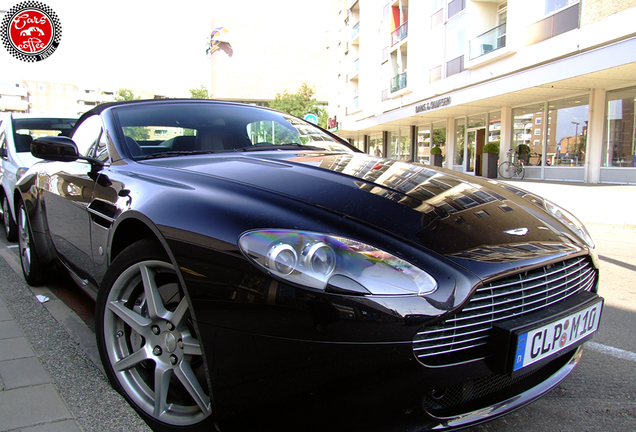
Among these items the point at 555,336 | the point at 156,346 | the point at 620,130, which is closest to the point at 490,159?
the point at 620,130

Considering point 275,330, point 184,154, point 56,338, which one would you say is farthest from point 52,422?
point 184,154

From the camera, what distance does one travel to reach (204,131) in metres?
2.79

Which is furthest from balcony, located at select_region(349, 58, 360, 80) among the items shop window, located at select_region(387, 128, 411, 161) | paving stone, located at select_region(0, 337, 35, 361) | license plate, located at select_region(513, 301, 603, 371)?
license plate, located at select_region(513, 301, 603, 371)

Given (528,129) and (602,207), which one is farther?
(528,129)

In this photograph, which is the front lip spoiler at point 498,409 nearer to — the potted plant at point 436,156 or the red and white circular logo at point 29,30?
the red and white circular logo at point 29,30

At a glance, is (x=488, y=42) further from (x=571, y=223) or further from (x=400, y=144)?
(x=571, y=223)

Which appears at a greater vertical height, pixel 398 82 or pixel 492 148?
pixel 398 82

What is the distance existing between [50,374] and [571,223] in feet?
8.19

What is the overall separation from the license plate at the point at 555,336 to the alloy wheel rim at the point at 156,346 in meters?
1.02

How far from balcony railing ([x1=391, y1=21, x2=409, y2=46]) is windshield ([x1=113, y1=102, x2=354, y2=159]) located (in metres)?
25.0

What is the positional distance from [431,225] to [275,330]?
2.27 ft

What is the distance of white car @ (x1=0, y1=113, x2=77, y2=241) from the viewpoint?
504cm

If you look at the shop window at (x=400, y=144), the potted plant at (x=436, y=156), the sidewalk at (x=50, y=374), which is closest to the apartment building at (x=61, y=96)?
the shop window at (x=400, y=144)

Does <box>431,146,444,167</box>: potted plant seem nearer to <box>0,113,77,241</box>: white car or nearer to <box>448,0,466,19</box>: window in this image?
<box>448,0,466,19</box>: window
